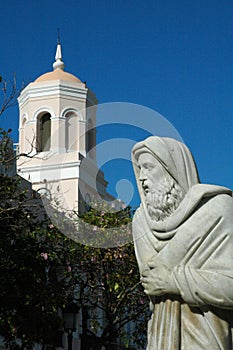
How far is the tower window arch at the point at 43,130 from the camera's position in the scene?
34.0 m

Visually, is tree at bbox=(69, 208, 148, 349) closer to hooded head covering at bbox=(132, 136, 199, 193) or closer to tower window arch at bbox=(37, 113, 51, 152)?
tower window arch at bbox=(37, 113, 51, 152)

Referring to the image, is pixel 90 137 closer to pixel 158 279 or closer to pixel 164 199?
pixel 164 199

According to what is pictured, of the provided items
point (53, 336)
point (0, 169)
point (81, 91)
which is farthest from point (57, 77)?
point (53, 336)

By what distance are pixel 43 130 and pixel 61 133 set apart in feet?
4.50

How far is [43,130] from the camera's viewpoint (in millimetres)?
34719

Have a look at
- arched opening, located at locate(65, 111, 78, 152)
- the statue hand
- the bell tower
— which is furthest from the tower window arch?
the statue hand

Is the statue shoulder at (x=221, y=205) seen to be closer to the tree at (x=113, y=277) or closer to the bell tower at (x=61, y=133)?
the tree at (x=113, y=277)

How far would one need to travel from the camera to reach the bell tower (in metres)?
32.8

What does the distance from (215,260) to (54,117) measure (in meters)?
30.6

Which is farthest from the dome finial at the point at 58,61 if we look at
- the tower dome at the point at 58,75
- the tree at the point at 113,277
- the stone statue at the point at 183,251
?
the stone statue at the point at 183,251

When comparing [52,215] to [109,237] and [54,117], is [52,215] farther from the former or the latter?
[54,117]

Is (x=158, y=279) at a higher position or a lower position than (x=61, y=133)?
lower

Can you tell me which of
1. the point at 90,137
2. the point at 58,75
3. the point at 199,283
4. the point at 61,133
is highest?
the point at 58,75

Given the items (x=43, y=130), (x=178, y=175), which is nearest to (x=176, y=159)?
(x=178, y=175)
